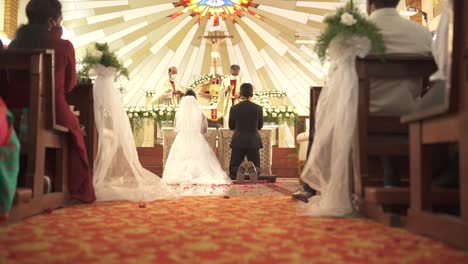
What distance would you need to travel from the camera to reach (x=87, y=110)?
4.13 m

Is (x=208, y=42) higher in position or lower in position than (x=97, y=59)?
higher

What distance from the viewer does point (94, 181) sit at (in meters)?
3.98

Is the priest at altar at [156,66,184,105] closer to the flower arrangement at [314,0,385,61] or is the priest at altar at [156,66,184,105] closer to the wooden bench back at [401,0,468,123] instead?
the flower arrangement at [314,0,385,61]

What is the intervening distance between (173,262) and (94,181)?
2577mm

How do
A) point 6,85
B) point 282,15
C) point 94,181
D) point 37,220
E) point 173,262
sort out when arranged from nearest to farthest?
1. point 173,262
2. point 37,220
3. point 6,85
4. point 94,181
5. point 282,15

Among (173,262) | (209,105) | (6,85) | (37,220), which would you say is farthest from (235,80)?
(173,262)

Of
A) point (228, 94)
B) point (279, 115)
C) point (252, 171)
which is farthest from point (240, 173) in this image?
point (228, 94)

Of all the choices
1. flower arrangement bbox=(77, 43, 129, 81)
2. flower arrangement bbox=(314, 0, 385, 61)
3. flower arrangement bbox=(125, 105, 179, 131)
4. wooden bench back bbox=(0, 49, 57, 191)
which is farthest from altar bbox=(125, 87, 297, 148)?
wooden bench back bbox=(0, 49, 57, 191)

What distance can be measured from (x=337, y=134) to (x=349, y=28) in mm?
581

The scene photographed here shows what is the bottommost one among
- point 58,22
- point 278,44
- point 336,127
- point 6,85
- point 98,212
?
point 98,212

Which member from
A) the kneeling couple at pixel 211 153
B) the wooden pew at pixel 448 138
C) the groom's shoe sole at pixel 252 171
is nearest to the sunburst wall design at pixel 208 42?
the kneeling couple at pixel 211 153

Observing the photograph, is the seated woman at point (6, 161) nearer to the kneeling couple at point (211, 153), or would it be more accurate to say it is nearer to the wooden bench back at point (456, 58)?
the wooden bench back at point (456, 58)

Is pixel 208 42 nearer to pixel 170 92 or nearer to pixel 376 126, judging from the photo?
pixel 170 92

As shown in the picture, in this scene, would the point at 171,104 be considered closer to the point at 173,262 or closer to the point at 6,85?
the point at 6,85
